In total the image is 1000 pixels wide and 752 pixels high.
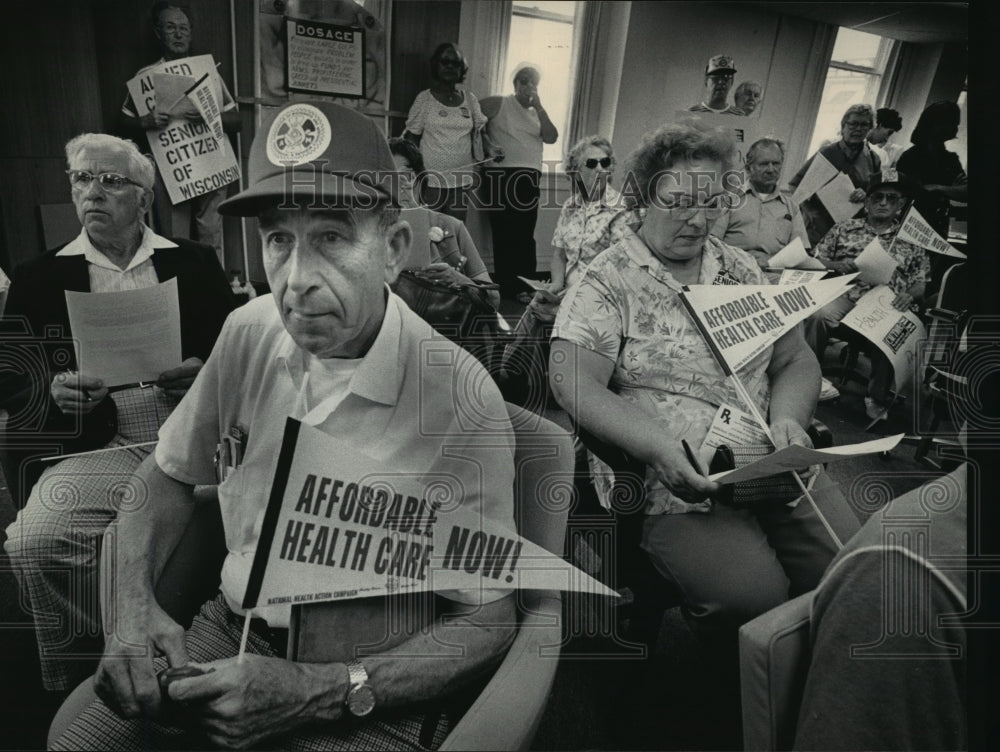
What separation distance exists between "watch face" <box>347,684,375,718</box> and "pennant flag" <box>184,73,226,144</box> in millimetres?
2522

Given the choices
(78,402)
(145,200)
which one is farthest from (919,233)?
(78,402)

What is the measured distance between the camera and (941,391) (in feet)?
Result: 10.4

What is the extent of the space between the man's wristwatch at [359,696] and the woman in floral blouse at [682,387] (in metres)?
0.87

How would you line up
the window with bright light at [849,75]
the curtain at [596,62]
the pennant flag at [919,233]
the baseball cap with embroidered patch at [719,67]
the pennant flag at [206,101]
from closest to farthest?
1. the pennant flag at [206,101]
2. the pennant flag at [919,233]
3. the baseball cap with embroidered patch at [719,67]
4. the curtain at [596,62]
5. the window with bright light at [849,75]

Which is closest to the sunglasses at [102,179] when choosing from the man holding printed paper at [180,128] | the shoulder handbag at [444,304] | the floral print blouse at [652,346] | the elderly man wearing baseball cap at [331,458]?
the man holding printed paper at [180,128]

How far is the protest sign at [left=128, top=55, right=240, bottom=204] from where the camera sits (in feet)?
8.98

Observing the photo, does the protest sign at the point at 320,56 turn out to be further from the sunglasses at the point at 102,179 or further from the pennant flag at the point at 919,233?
the pennant flag at the point at 919,233

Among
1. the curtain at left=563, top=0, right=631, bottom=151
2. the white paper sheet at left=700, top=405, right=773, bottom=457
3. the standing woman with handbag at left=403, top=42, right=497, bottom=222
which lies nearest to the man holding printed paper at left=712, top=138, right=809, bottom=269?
the standing woman with handbag at left=403, top=42, right=497, bottom=222

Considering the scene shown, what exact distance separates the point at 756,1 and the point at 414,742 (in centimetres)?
839

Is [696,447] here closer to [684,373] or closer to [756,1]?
[684,373]

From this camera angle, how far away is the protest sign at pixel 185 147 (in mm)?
2738

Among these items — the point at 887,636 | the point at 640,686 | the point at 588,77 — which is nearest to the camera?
the point at 887,636

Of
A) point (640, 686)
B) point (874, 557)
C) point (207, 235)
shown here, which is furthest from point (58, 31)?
point (640, 686)

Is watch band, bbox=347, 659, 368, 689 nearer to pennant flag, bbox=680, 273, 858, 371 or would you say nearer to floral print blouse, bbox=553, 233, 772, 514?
floral print blouse, bbox=553, 233, 772, 514
